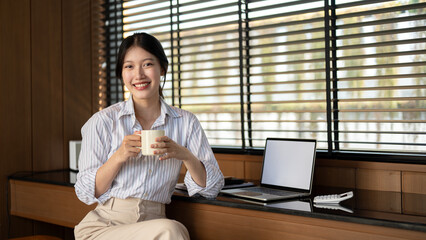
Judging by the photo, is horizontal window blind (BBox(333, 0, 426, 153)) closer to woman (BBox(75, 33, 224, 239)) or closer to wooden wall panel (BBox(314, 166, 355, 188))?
wooden wall panel (BBox(314, 166, 355, 188))

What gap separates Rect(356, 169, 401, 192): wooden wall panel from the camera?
7.25ft

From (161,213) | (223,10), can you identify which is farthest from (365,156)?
(223,10)

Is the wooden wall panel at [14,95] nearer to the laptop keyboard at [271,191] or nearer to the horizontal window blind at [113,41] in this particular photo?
the horizontal window blind at [113,41]

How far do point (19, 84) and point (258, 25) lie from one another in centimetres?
166

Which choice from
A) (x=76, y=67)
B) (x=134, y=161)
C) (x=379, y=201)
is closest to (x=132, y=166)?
(x=134, y=161)

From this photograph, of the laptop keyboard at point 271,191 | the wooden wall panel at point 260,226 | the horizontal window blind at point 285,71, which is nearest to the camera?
the wooden wall panel at point 260,226

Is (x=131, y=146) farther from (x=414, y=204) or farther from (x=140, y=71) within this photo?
(x=414, y=204)

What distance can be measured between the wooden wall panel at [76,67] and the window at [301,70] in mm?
448

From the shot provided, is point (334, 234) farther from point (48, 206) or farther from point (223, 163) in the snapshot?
point (48, 206)

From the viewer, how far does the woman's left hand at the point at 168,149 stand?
1.75 metres

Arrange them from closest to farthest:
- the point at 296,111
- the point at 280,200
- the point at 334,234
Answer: the point at 334,234
the point at 280,200
the point at 296,111

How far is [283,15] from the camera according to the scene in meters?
2.67

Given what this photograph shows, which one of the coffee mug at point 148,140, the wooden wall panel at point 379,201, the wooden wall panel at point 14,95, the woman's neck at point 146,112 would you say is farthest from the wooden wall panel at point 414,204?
the wooden wall panel at point 14,95

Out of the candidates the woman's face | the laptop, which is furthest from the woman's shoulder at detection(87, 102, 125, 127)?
the laptop
